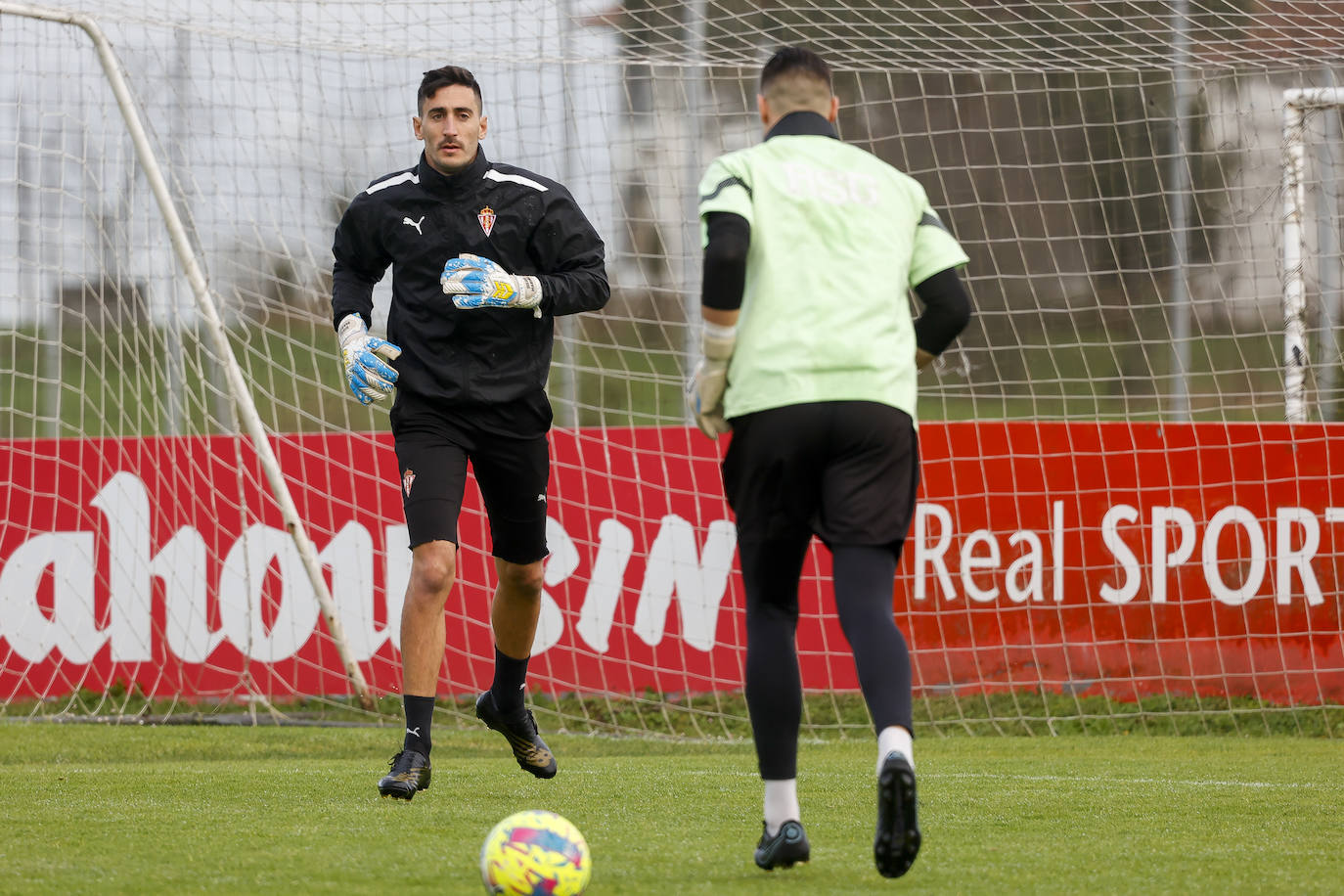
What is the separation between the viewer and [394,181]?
5.14 m

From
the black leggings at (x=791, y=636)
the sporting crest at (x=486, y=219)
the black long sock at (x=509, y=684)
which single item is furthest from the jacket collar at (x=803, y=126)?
the black long sock at (x=509, y=684)

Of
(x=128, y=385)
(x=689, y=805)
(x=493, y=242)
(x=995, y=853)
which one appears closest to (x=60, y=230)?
(x=128, y=385)

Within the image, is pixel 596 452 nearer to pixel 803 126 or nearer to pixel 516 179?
pixel 516 179

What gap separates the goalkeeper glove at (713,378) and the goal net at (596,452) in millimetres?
4471

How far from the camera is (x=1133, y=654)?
8.34m

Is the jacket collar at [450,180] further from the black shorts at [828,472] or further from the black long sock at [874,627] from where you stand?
the black long sock at [874,627]

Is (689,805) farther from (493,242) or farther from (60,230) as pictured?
(60,230)

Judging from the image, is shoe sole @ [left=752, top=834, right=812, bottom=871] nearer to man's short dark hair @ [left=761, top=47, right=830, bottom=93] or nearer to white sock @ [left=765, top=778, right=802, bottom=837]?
white sock @ [left=765, top=778, right=802, bottom=837]

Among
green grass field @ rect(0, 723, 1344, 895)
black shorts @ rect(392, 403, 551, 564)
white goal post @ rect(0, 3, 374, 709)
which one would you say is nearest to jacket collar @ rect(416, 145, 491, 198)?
black shorts @ rect(392, 403, 551, 564)

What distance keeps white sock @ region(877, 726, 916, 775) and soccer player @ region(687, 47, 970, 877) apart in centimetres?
9

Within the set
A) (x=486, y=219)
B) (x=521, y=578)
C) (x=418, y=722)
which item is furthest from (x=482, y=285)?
(x=418, y=722)

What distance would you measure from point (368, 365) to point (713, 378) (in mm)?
1733

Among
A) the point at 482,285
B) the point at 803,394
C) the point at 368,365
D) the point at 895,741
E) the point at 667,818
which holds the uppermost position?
the point at 482,285

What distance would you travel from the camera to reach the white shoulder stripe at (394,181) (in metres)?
5.12
